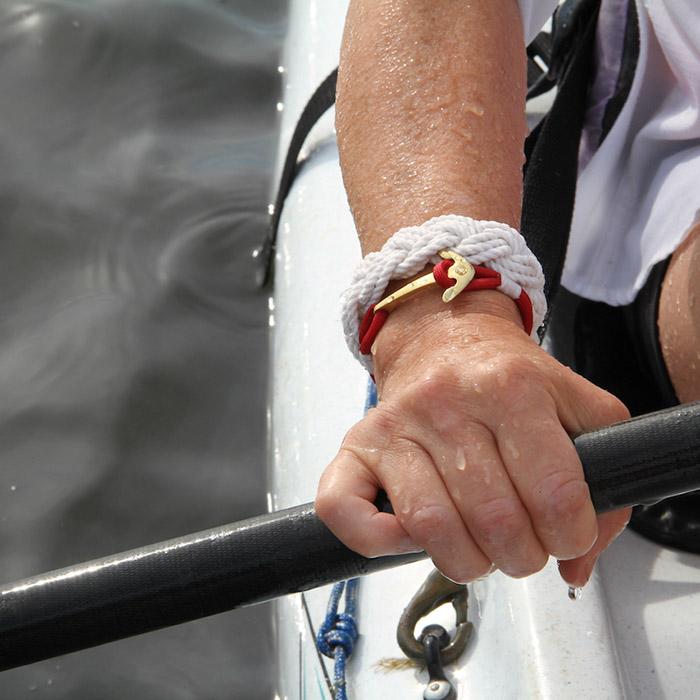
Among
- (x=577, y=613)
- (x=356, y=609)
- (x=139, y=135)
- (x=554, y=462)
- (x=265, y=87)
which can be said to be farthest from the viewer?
(x=265, y=87)

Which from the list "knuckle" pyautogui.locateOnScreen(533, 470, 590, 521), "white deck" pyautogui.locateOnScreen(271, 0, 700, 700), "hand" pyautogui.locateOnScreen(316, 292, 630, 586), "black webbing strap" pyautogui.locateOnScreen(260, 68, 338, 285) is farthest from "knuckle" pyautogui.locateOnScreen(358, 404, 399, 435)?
"black webbing strap" pyautogui.locateOnScreen(260, 68, 338, 285)

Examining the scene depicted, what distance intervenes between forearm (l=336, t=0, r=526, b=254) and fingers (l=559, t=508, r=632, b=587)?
0.26 m

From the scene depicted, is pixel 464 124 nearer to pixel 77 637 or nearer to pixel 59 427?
pixel 77 637

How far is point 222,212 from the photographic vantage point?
2287 mm

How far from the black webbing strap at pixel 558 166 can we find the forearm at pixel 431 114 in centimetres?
19

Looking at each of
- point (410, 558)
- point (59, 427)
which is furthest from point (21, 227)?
point (410, 558)

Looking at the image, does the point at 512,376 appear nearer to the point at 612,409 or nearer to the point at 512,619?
the point at 612,409

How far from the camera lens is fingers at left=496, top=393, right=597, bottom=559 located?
651 millimetres

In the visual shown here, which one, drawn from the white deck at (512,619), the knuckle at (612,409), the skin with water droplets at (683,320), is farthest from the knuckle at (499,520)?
the skin with water droplets at (683,320)

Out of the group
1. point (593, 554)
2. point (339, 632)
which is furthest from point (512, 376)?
point (339, 632)

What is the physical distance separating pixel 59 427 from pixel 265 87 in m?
1.12

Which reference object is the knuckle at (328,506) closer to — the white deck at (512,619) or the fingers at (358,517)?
the fingers at (358,517)

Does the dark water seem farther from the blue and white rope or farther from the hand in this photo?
the hand

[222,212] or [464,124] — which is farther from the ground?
[222,212]
